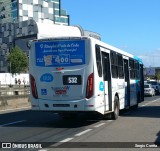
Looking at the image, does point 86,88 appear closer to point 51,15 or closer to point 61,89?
point 61,89

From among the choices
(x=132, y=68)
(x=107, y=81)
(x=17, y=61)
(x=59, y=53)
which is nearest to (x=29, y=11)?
(x=17, y=61)

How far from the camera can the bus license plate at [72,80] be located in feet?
51.1

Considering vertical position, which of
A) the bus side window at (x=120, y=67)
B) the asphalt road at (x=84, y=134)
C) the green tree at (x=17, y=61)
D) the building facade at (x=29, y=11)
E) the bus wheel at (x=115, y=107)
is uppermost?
the building facade at (x=29, y=11)

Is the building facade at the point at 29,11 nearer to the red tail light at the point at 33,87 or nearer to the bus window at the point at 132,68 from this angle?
the bus window at the point at 132,68

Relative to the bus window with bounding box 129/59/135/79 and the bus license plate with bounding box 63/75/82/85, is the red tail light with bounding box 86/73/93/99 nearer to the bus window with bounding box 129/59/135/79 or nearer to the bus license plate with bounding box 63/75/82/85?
the bus license plate with bounding box 63/75/82/85

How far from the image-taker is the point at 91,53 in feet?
50.9

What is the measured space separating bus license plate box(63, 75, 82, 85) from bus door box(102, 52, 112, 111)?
152 cm

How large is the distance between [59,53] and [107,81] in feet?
8.08

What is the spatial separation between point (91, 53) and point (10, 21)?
13777cm

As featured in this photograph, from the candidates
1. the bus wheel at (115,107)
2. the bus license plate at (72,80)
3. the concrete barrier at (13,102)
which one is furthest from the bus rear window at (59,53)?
the concrete barrier at (13,102)

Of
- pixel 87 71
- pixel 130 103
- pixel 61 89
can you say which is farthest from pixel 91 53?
pixel 130 103

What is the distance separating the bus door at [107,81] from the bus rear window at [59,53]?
1494mm

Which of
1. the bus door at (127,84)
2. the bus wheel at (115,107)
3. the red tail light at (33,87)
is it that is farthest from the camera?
the bus door at (127,84)

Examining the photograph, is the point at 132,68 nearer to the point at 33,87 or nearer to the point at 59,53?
the point at 59,53
